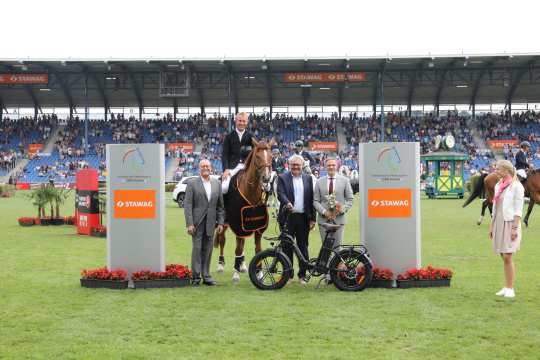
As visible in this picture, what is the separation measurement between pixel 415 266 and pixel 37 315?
17.6 ft

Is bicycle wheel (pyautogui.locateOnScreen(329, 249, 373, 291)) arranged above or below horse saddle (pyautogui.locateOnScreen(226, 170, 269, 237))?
below

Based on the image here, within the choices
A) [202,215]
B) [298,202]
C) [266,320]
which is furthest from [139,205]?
[266,320]

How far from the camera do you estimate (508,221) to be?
9.09m

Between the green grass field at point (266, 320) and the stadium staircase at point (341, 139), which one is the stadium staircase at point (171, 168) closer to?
the stadium staircase at point (341, 139)

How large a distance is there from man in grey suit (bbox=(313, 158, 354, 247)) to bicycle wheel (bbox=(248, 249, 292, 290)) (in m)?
0.82

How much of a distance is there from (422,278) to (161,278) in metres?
3.86

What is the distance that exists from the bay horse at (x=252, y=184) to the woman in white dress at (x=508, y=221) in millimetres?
3322

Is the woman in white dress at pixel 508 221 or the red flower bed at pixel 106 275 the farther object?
the red flower bed at pixel 106 275

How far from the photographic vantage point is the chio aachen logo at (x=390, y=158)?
33.5 ft

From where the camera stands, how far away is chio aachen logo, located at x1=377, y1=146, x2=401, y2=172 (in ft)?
33.5

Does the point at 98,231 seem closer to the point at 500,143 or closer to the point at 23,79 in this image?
the point at 23,79

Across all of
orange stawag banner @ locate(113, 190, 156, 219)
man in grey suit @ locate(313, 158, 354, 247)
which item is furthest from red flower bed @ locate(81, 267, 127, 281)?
man in grey suit @ locate(313, 158, 354, 247)

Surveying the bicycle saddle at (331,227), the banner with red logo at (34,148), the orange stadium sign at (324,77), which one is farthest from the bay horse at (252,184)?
the banner with red logo at (34,148)

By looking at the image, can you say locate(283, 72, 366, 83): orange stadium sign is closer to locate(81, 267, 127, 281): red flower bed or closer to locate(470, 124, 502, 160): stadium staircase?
locate(470, 124, 502, 160): stadium staircase
